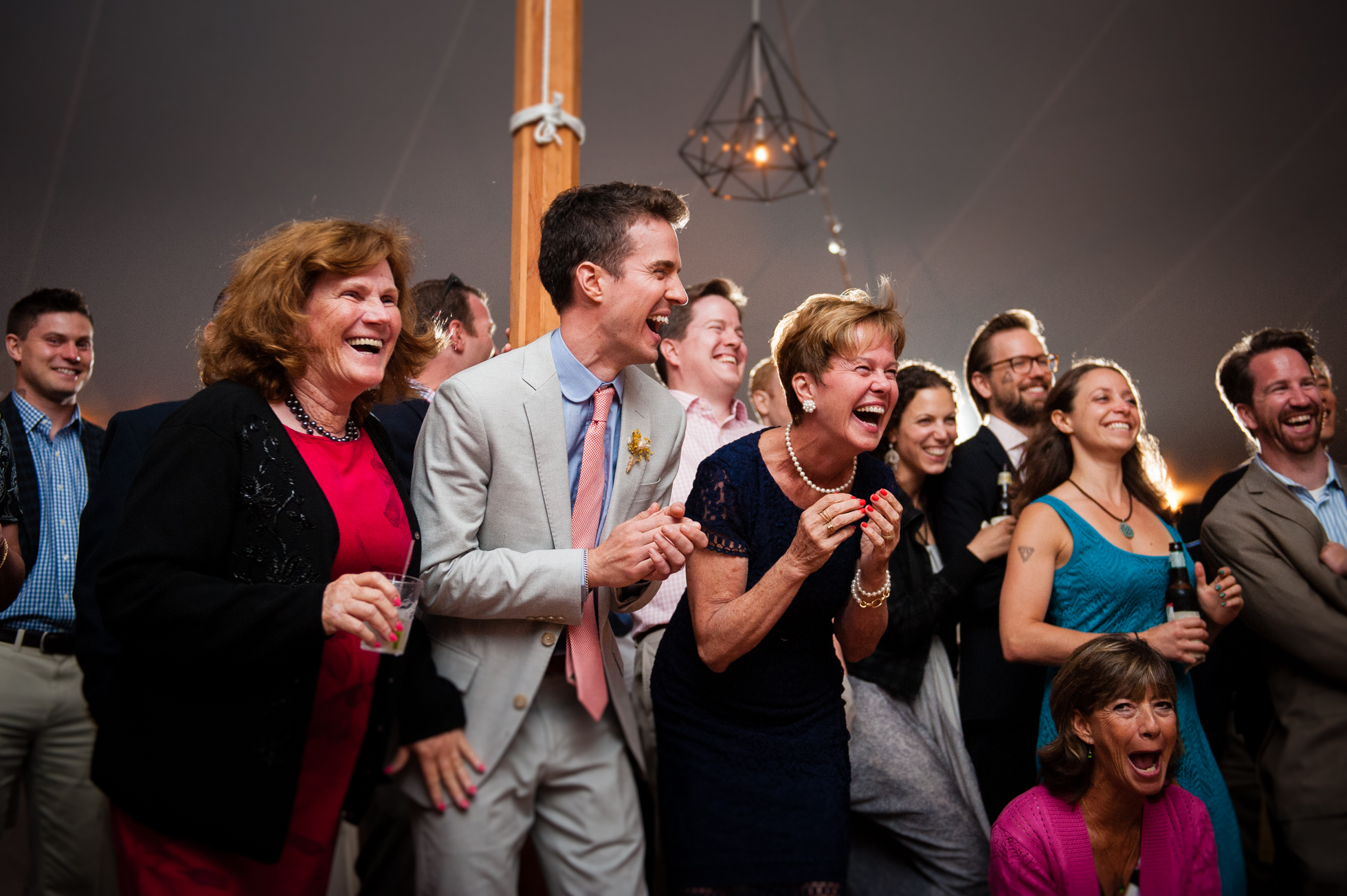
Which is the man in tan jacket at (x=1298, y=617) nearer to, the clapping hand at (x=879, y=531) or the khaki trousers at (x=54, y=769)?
the clapping hand at (x=879, y=531)

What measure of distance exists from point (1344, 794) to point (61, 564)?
3530 millimetres

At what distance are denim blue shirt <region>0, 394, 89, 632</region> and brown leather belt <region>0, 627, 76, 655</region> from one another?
1cm

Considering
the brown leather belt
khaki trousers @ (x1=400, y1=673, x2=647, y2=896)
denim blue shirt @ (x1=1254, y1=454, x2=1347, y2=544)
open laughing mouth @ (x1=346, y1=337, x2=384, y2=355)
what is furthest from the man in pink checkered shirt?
the brown leather belt

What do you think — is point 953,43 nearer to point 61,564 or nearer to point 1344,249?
point 1344,249

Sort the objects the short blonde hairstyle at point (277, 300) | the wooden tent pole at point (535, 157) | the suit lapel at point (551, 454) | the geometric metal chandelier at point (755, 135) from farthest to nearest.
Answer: the geometric metal chandelier at point (755, 135) < the wooden tent pole at point (535, 157) < the suit lapel at point (551, 454) < the short blonde hairstyle at point (277, 300)

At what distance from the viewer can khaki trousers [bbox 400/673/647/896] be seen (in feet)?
4.96

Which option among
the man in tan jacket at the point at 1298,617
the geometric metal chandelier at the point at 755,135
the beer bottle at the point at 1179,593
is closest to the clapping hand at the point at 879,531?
the beer bottle at the point at 1179,593

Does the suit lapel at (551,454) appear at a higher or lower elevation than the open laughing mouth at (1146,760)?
higher

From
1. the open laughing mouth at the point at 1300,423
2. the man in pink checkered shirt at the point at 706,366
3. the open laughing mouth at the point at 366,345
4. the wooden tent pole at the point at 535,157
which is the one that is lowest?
the open laughing mouth at the point at 366,345

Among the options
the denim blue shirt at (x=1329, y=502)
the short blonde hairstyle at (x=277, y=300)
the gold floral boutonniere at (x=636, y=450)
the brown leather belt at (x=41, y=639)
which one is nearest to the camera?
the short blonde hairstyle at (x=277, y=300)

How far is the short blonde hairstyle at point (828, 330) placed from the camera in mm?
1808

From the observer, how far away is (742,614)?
162cm

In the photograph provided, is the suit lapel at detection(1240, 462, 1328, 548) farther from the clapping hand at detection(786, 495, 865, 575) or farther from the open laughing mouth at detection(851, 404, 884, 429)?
the clapping hand at detection(786, 495, 865, 575)

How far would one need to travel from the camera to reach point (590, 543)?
1663mm
